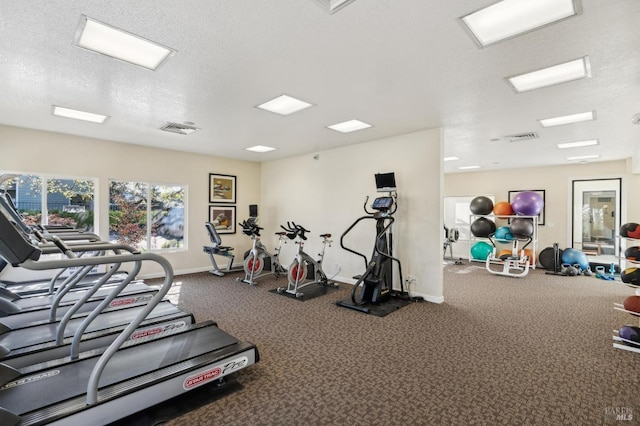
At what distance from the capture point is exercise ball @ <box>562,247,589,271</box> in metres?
7.40

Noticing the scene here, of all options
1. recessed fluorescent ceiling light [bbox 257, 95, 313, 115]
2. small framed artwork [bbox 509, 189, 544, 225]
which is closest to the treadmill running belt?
recessed fluorescent ceiling light [bbox 257, 95, 313, 115]

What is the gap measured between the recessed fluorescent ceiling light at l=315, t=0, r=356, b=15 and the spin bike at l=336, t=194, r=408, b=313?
9.88ft

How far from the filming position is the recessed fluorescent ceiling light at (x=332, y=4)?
201 cm

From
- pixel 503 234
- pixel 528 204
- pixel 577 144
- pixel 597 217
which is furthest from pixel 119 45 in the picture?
pixel 597 217

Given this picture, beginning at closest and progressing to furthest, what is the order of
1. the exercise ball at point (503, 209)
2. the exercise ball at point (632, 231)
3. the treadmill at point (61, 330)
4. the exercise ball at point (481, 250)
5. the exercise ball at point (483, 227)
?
the treadmill at point (61, 330) < the exercise ball at point (632, 231) < the exercise ball at point (503, 209) < the exercise ball at point (483, 227) < the exercise ball at point (481, 250)

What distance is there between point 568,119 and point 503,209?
14.9 ft

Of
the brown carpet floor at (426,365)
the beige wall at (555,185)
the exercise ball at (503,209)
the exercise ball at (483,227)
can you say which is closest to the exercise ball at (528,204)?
the exercise ball at (503,209)

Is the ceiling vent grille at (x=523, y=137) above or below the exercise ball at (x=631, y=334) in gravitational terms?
above

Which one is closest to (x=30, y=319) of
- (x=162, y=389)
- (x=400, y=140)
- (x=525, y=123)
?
(x=162, y=389)

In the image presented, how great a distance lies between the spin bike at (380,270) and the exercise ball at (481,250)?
4.96m

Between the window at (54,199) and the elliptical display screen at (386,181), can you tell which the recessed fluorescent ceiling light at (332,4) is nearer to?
the elliptical display screen at (386,181)

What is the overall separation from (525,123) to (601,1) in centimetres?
292

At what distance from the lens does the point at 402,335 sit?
356cm

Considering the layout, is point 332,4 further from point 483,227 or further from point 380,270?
point 483,227
